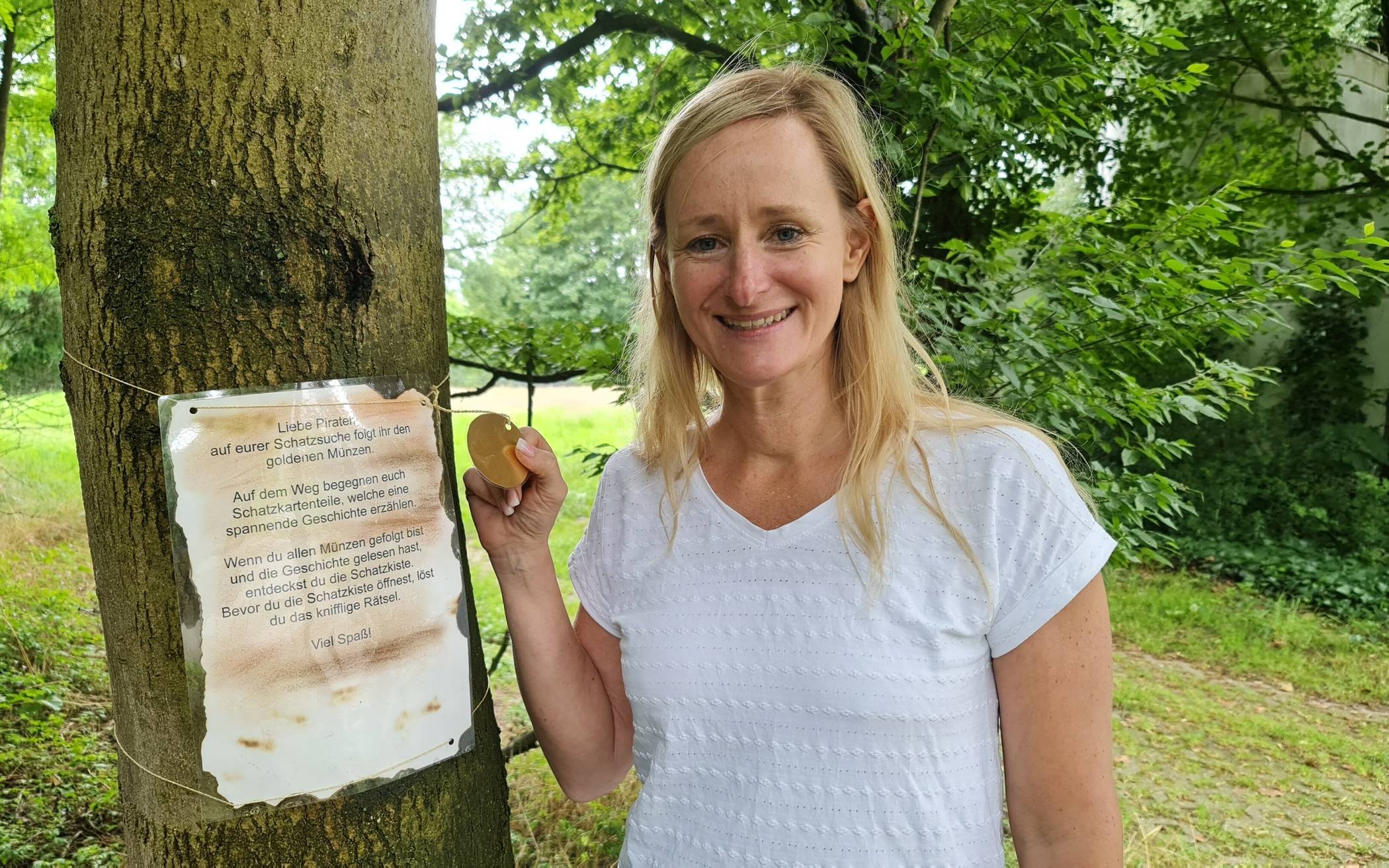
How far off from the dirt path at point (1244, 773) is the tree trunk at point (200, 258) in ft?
11.2

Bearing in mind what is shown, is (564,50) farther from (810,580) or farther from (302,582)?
(302,582)

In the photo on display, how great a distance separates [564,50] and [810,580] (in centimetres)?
427

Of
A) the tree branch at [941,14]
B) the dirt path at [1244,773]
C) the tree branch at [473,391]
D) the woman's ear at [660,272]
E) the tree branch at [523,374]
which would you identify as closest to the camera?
the woman's ear at [660,272]

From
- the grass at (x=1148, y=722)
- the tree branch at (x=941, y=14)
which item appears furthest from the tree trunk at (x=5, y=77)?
the tree branch at (x=941, y=14)

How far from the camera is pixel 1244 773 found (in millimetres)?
4953

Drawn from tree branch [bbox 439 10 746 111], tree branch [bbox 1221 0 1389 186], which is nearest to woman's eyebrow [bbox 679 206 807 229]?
tree branch [bbox 439 10 746 111]

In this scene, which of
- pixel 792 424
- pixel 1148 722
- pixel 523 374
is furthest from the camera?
pixel 1148 722

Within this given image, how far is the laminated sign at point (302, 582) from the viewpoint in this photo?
0.96m

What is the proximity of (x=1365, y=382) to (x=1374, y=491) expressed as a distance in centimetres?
180

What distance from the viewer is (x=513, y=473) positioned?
1314 mm

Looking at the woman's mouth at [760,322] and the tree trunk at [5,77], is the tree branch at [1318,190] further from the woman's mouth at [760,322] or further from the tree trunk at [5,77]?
the tree trunk at [5,77]

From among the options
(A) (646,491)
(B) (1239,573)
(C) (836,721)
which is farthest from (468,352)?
(B) (1239,573)

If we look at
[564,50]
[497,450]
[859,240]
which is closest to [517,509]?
[497,450]

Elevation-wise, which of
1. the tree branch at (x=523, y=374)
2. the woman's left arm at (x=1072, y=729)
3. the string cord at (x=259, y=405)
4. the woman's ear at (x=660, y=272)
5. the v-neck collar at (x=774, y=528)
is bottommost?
the woman's left arm at (x=1072, y=729)
